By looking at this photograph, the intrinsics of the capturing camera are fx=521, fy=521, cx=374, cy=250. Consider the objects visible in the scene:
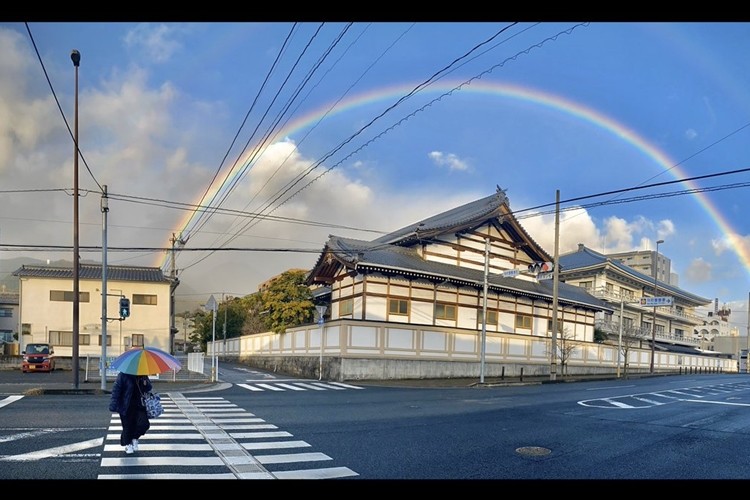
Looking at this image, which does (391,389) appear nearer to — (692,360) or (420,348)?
(420,348)

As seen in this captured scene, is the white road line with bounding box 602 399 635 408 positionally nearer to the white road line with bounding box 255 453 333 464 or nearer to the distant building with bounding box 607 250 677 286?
the white road line with bounding box 255 453 333 464

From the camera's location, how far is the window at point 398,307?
28672 millimetres

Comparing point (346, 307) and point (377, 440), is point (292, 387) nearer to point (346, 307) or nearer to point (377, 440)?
point (346, 307)

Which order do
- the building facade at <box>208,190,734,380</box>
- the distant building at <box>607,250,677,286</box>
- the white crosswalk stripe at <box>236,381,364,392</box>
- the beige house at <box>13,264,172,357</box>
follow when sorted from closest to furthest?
1. the white crosswalk stripe at <box>236,381,364,392</box>
2. the building facade at <box>208,190,734,380</box>
3. the beige house at <box>13,264,172,357</box>
4. the distant building at <box>607,250,677,286</box>

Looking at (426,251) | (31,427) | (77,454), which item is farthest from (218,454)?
(426,251)

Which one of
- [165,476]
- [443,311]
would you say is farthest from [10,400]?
[443,311]

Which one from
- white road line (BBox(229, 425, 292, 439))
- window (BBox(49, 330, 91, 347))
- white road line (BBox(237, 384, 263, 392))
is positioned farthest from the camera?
window (BBox(49, 330, 91, 347))

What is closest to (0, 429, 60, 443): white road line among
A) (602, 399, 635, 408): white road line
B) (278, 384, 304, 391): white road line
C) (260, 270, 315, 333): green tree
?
(278, 384, 304, 391): white road line

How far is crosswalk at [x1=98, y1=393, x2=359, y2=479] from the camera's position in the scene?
705 cm

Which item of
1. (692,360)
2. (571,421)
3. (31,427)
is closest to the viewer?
(31,427)

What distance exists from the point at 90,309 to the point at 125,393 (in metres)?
33.6

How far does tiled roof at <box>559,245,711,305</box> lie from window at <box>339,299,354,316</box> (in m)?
30.7
